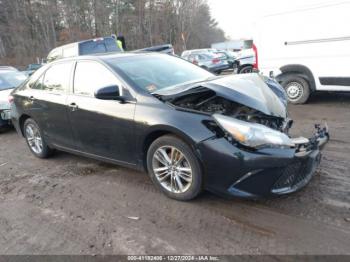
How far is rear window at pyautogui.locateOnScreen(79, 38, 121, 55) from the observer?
11.1 metres

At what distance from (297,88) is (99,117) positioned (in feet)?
18.3

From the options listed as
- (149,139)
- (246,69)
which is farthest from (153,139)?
(246,69)

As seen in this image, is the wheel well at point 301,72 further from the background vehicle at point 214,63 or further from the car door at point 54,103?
the background vehicle at point 214,63

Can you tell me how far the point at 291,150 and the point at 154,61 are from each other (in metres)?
2.30

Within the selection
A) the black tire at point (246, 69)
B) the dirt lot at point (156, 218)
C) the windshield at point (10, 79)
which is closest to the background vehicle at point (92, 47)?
the windshield at point (10, 79)

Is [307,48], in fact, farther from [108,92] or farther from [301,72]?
[108,92]

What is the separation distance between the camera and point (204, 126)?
9.81 feet

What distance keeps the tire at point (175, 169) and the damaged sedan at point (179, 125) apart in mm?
11

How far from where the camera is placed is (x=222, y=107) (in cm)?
331

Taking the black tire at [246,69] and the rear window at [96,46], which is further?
the black tire at [246,69]

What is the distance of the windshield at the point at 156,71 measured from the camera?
12.2 feet

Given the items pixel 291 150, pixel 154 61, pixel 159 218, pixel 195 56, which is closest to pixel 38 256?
pixel 159 218

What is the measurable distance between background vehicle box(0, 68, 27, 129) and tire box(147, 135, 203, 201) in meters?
5.49

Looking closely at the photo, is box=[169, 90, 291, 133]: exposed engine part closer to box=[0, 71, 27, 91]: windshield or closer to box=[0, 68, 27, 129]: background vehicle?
box=[0, 68, 27, 129]: background vehicle
